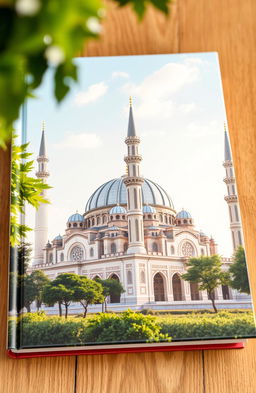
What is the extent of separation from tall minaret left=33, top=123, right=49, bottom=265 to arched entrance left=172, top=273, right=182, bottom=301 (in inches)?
13.8

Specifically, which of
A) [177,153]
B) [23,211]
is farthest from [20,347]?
[177,153]

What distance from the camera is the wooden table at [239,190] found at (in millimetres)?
908

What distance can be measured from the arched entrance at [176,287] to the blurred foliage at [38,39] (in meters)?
0.81

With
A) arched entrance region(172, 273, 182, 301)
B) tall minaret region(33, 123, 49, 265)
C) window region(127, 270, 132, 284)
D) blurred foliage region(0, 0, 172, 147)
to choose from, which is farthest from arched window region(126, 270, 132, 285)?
blurred foliage region(0, 0, 172, 147)

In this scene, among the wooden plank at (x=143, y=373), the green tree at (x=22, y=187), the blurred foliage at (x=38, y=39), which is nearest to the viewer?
the blurred foliage at (x=38, y=39)

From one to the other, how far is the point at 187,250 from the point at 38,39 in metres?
0.87

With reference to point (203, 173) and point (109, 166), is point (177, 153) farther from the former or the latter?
point (109, 166)

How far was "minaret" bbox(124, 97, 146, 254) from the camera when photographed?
3.36ft

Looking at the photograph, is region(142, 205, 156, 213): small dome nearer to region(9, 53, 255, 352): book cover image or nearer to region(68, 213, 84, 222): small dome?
region(9, 53, 255, 352): book cover image

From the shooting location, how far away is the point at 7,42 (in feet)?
0.77

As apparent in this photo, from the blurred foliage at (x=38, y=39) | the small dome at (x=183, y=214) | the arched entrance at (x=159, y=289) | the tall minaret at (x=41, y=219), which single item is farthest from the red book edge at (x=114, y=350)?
the blurred foliage at (x=38, y=39)

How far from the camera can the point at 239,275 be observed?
960 mm

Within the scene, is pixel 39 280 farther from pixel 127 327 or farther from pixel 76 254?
pixel 127 327

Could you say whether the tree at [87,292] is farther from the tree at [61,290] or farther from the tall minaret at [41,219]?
the tall minaret at [41,219]
